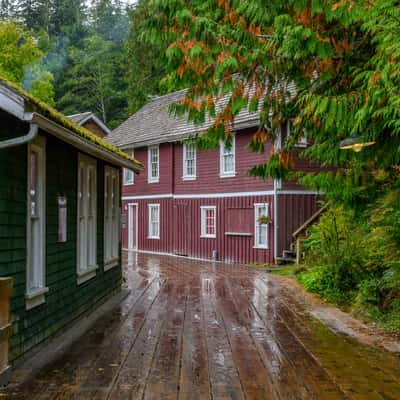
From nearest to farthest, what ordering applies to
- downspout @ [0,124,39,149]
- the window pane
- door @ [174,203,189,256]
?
downspout @ [0,124,39,149], the window pane, door @ [174,203,189,256]

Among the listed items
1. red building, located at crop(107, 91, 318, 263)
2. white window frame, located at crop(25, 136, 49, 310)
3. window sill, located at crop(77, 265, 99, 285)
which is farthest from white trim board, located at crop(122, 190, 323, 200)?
white window frame, located at crop(25, 136, 49, 310)

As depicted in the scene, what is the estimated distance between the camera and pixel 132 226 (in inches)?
1196

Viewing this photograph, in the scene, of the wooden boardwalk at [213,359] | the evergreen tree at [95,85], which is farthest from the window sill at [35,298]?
the evergreen tree at [95,85]

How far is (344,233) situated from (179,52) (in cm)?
780

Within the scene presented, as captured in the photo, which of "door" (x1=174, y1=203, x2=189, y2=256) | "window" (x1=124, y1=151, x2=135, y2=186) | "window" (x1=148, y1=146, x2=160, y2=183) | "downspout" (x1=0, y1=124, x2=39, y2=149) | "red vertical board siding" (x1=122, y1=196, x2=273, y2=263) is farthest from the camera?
"window" (x1=124, y1=151, x2=135, y2=186)

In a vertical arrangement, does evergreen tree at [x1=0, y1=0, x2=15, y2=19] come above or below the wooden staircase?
above

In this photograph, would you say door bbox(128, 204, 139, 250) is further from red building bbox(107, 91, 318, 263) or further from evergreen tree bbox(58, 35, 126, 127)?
evergreen tree bbox(58, 35, 126, 127)

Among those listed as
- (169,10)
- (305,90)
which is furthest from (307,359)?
(169,10)

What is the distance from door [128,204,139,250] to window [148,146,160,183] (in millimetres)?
2121

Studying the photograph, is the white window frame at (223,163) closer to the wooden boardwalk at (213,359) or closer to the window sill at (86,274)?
the wooden boardwalk at (213,359)

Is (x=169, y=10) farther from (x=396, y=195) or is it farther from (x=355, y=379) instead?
(x=355, y=379)

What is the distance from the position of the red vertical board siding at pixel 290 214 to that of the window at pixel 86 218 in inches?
436

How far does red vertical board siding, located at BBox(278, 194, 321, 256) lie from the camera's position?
21.1m

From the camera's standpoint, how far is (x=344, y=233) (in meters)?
13.5
